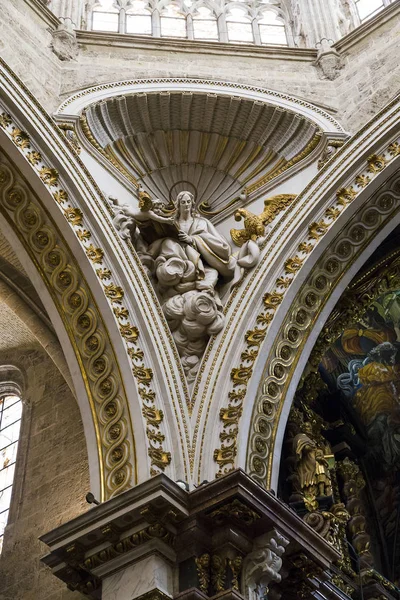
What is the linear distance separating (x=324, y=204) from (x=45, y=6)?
158 inches

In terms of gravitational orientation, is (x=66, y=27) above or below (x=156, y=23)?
below

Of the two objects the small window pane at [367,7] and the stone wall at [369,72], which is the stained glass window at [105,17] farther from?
the small window pane at [367,7]

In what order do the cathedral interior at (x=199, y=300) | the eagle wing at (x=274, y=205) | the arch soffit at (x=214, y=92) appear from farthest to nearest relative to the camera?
the arch soffit at (x=214, y=92) < the eagle wing at (x=274, y=205) < the cathedral interior at (x=199, y=300)

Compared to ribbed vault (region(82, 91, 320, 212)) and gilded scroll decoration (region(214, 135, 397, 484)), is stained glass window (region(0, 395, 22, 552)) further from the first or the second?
gilded scroll decoration (region(214, 135, 397, 484))

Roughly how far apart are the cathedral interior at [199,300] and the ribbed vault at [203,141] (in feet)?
0.08

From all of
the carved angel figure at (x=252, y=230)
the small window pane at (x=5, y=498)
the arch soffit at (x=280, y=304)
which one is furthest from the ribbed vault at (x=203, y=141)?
the small window pane at (x=5, y=498)

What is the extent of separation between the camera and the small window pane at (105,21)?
38.6 feet

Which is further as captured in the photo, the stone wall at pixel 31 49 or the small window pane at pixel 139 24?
the small window pane at pixel 139 24

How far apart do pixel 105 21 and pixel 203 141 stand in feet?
7.88

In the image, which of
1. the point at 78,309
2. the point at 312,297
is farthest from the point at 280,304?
the point at 78,309

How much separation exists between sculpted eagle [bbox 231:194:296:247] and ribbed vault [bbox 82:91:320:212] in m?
0.53

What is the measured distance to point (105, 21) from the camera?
11.9 meters

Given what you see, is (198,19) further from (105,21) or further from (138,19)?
(105,21)

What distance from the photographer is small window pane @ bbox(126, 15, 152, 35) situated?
38.8ft
